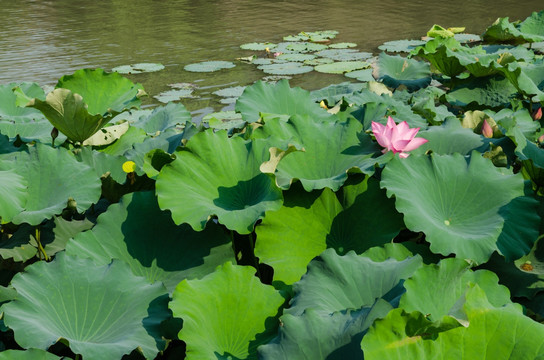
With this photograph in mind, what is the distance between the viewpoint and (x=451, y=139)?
5.49 ft

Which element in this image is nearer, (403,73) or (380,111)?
(380,111)

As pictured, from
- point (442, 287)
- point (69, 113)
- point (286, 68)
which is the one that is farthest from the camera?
point (286, 68)

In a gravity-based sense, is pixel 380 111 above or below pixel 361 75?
above

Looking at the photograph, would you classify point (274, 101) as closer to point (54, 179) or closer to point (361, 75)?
point (54, 179)

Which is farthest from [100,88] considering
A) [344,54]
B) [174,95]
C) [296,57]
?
[344,54]

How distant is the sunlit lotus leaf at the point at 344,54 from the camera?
7.56 metres

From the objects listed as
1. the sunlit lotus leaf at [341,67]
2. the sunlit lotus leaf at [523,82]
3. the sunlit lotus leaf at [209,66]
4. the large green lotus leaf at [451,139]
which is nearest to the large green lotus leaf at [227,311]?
the large green lotus leaf at [451,139]

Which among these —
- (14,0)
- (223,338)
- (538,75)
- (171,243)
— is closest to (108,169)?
(171,243)

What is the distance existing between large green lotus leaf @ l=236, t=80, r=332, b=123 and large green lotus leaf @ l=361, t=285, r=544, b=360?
50.3 inches

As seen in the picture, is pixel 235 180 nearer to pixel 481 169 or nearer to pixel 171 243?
pixel 171 243

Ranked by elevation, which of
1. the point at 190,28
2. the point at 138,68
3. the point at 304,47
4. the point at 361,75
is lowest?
the point at 190,28

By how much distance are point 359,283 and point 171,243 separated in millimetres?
501

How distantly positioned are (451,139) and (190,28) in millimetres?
9290

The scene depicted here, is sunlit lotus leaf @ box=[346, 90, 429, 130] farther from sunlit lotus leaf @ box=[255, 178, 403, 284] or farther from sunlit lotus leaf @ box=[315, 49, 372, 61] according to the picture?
sunlit lotus leaf @ box=[315, 49, 372, 61]
